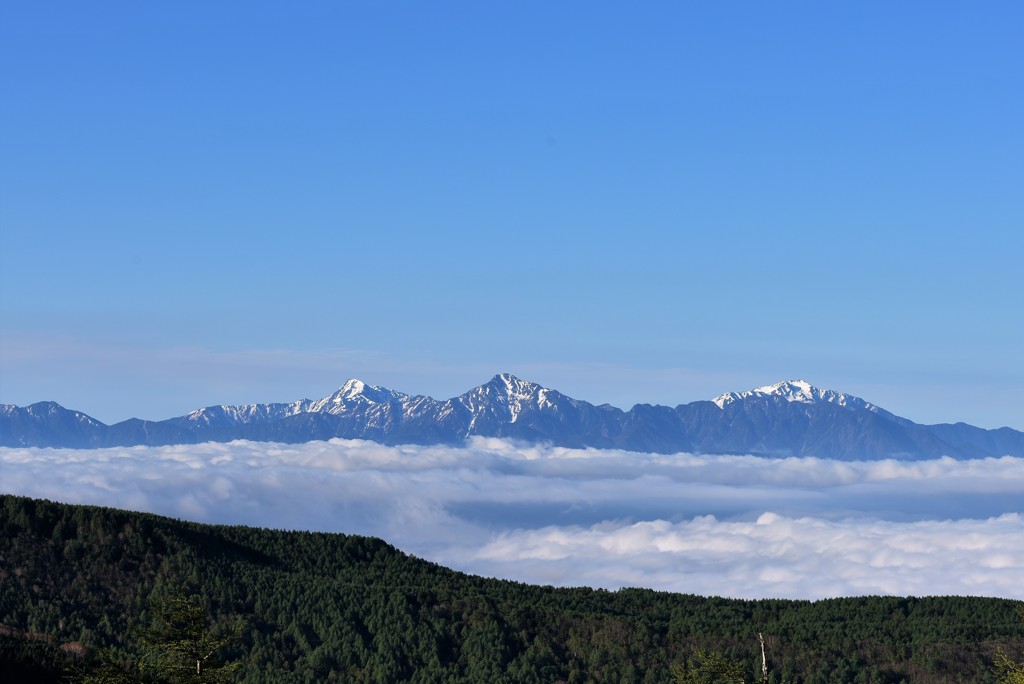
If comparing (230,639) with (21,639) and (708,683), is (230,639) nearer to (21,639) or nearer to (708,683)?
(708,683)

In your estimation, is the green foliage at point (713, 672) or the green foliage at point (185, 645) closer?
the green foliage at point (185, 645)

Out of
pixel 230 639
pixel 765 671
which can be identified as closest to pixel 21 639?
pixel 230 639

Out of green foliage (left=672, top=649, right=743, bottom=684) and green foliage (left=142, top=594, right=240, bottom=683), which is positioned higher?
green foliage (left=142, top=594, right=240, bottom=683)

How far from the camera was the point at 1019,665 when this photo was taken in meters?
90.9

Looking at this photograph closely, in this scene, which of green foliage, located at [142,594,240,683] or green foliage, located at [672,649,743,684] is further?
green foliage, located at [672,649,743,684]

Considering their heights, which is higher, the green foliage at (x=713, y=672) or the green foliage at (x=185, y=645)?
the green foliage at (x=185, y=645)

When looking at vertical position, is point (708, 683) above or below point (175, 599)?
below

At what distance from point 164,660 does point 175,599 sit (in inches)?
141

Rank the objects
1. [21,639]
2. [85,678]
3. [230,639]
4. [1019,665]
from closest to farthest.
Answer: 1. [85,678]
2. [230,639]
3. [1019,665]
4. [21,639]

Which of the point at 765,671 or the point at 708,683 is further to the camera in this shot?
the point at 708,683

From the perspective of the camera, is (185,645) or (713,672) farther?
(713,672)

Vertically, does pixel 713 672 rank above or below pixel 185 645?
below

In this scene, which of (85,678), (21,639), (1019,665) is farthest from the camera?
(21,639)

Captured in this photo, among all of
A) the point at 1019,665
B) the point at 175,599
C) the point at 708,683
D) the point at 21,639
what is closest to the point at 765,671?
the point at 708,683
